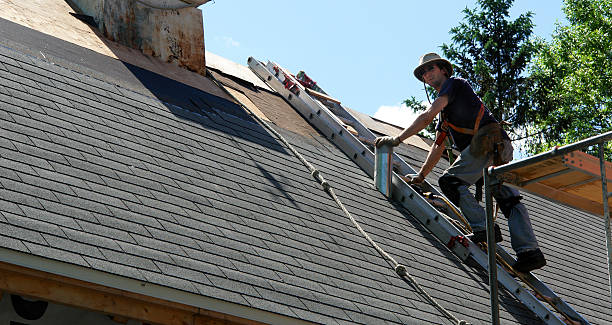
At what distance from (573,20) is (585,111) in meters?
3.49

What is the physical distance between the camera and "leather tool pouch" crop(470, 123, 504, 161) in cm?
697

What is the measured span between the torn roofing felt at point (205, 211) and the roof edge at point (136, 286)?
37 mm

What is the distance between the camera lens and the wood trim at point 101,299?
385cm

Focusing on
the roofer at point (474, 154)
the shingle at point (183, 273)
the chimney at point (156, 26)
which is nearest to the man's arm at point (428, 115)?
the roofer at point (474, 154)

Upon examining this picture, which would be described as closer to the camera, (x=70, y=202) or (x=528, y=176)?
(x=70, y=202)

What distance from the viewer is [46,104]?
5797 millimetres

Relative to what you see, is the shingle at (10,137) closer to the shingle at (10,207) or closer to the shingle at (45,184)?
the shingle at (45,184)

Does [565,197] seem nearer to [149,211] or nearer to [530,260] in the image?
[530,260]

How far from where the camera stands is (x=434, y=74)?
741 centimetres

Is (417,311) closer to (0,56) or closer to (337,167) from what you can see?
(337,167)

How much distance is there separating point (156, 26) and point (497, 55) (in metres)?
20.4

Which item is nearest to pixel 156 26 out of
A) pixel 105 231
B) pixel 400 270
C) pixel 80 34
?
pixel 80 34

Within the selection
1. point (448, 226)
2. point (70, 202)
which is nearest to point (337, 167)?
point (448, 226)

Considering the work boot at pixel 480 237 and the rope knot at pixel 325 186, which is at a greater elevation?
the work boot at pixel 480 237
